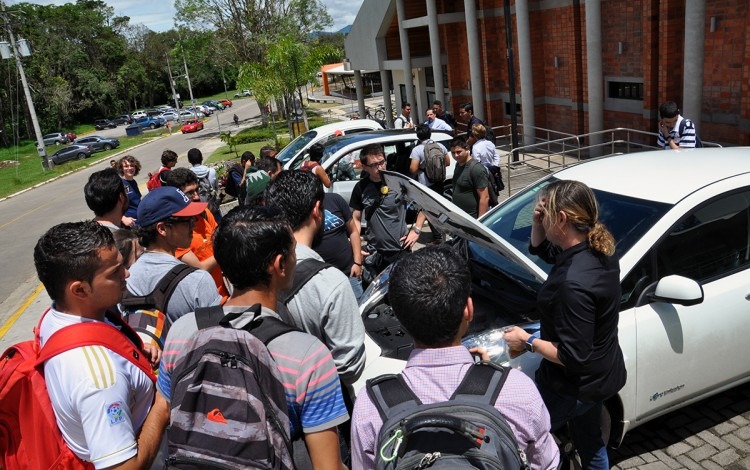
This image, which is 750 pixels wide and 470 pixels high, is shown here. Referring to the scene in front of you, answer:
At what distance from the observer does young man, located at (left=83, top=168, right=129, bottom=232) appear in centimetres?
508

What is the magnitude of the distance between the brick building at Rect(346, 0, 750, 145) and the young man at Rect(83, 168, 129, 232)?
1109 centimetres

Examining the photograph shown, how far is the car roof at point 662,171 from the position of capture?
411cm

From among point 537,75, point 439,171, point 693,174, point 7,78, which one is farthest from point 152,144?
point 693,174

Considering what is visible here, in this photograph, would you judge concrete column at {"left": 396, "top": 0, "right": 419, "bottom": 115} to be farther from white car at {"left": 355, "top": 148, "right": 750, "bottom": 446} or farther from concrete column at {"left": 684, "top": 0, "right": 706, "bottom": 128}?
white car at {"left": 355, "top": 148, "right": 750, "bottom": 446}

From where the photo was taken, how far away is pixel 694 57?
1199 centimetres

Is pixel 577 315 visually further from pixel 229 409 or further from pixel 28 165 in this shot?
pixel 28 165

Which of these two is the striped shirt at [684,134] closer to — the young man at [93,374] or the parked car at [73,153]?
the young man at [93,374]

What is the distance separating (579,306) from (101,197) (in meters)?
3.97

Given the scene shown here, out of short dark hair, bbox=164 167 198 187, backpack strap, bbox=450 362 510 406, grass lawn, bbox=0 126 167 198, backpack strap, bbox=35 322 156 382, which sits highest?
backpack strap, bbox=35 322 156 382

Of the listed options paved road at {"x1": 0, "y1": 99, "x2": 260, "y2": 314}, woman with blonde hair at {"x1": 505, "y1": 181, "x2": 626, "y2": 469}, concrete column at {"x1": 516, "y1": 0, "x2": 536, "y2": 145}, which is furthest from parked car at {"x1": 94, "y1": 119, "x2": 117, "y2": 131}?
woman with blonde hair at {"x1": 505, "y1": 181, "x2": 626, "y2": 469}

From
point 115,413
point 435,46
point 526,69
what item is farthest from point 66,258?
point 435,46

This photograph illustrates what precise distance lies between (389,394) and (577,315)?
1.22m

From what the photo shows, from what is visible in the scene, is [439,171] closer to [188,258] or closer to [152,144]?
[188,258]

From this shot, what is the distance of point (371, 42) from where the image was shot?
26812 millimetres
